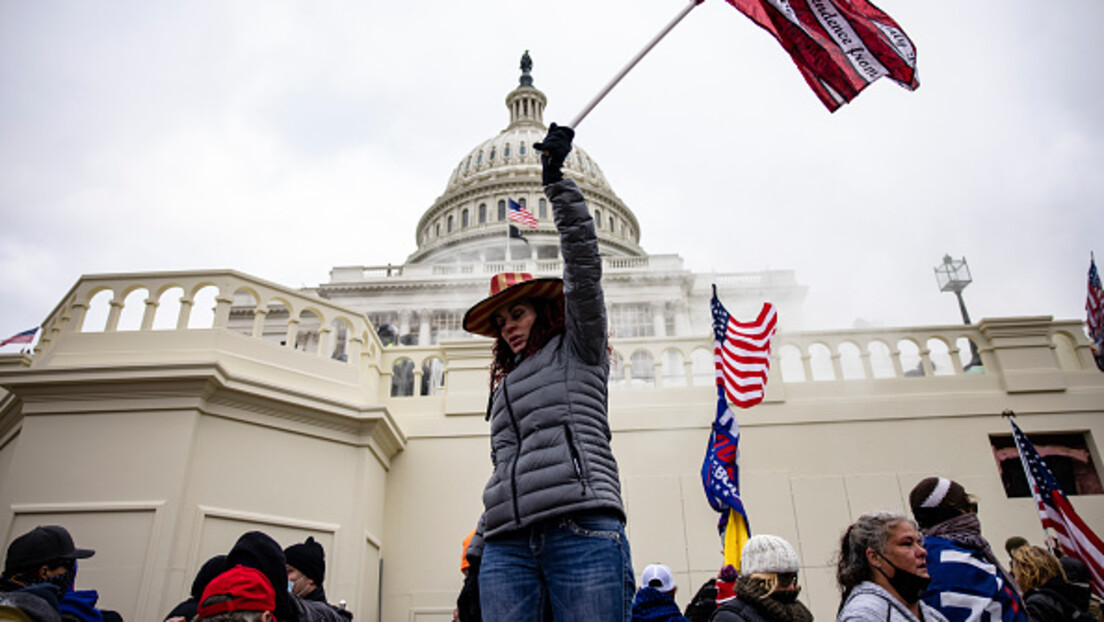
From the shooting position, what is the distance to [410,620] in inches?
266

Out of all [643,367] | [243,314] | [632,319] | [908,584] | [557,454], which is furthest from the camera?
[243,314]

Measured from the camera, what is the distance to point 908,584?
101 inches

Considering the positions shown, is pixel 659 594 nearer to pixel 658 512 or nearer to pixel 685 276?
pixel 658 512

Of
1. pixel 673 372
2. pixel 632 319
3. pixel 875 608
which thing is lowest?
pixel 875 608

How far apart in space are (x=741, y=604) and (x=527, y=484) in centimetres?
142

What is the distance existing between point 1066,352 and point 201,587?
900cm

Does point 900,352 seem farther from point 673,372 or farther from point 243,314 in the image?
point 243,314

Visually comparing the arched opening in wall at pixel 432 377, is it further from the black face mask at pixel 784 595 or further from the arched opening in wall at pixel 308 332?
the arched opening in wall at pixel 308 332

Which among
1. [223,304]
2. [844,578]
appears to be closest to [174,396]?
[223,304]

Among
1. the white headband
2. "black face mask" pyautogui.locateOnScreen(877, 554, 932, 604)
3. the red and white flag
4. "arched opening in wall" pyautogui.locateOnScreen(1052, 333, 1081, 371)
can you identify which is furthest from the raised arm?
"arched opening in wall" pyautogui.locateOnScreen(1052, 333, 1081, 371)

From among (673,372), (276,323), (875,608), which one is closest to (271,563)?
(875,608)

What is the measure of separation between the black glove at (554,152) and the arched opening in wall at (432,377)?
5936mm

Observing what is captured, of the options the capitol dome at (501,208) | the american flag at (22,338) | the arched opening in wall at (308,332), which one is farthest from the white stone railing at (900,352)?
the capitol dome at (501,208)

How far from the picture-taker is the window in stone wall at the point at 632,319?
4069cm
